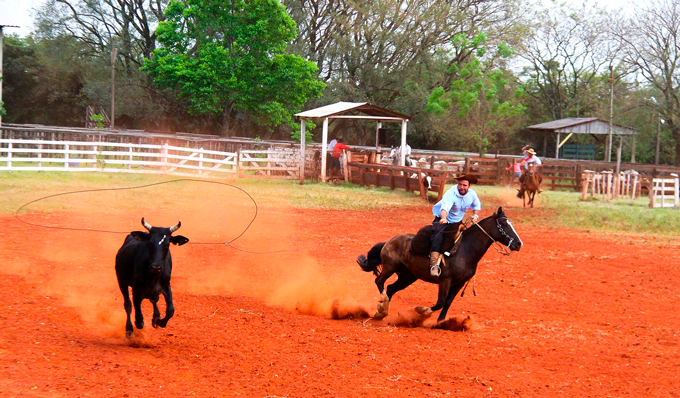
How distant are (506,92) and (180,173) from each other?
4274 centimetres

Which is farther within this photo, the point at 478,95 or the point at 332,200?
the point at 478,95

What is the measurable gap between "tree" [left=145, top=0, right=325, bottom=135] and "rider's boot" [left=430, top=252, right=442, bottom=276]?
110 feet

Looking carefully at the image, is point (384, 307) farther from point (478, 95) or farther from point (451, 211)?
point (478, 95)

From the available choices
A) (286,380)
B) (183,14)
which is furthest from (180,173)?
(286,380)

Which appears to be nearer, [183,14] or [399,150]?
[399,150]

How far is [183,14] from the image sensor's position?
1596 inches

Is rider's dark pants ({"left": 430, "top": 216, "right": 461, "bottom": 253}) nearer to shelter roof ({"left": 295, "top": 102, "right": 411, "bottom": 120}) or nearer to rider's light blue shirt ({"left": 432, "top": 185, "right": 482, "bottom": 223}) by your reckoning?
rider's light blue shirt ({"left": 432, "top": 185, "right": 482, "bottom": 223})

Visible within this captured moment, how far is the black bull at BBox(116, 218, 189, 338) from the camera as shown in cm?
698

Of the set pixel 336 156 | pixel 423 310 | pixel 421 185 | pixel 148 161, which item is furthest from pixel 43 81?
pixel 423 310

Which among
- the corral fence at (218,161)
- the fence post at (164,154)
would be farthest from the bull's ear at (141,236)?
the fence post at (164,154)

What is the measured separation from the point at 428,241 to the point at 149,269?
3.81 meters

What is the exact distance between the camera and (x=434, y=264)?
27.9ft

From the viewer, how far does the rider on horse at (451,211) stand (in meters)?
8.53

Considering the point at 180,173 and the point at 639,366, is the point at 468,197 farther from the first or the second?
the point at 180,173
